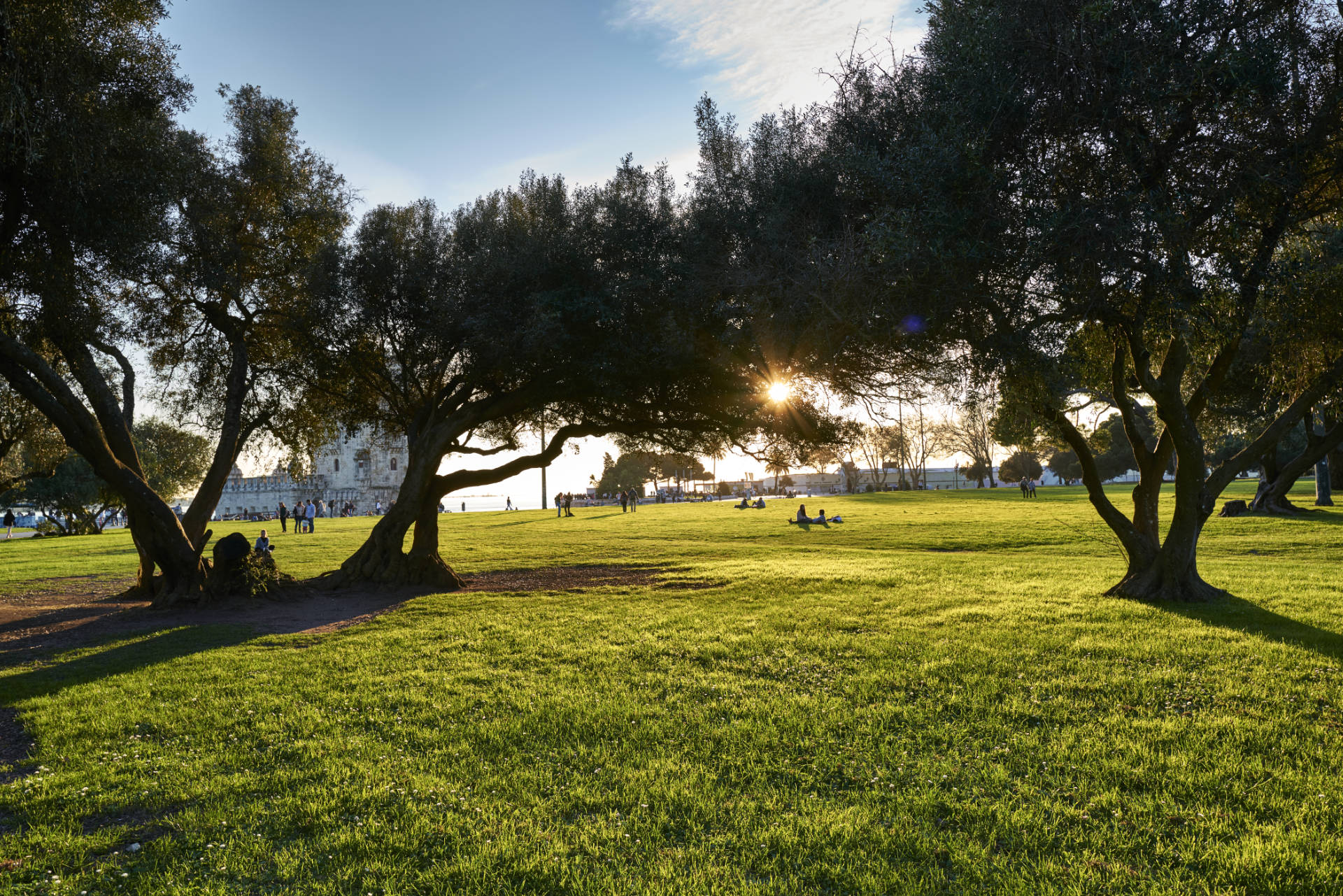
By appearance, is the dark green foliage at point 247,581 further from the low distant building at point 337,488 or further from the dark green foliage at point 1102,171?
the low distant building at point 337,488

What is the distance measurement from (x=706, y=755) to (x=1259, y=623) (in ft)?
30.1

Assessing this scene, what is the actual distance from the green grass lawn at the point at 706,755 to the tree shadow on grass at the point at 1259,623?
7 centimetres

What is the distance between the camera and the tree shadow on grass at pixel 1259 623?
8.98 metres

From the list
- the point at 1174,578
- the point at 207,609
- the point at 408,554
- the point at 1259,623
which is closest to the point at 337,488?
the point at 408,554

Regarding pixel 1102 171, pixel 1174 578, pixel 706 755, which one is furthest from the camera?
pixel 1174 578

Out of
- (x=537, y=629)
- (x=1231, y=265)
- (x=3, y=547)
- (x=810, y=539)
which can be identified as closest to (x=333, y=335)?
(x=537, y=629)

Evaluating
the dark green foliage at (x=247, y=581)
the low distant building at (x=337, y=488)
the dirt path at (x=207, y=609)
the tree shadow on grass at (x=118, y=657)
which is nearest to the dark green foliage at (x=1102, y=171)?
the dirt path at (x=207, y=609)

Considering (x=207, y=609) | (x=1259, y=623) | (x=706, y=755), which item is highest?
(x=207, y=609)

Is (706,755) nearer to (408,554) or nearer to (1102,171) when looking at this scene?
(1102,171)

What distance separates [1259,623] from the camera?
10336 millimetres

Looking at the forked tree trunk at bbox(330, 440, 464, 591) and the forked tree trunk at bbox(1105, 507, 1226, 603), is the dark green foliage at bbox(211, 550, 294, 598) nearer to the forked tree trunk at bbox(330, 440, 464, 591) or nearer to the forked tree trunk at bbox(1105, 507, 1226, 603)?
the forked tree trunk at bbox(330, 440, 464, 591)

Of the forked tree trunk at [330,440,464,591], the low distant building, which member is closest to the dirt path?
the forked tree trunk at [330,440,464,591]

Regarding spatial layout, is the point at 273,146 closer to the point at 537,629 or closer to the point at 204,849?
the point at 537,629

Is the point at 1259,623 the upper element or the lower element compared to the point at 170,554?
lower
